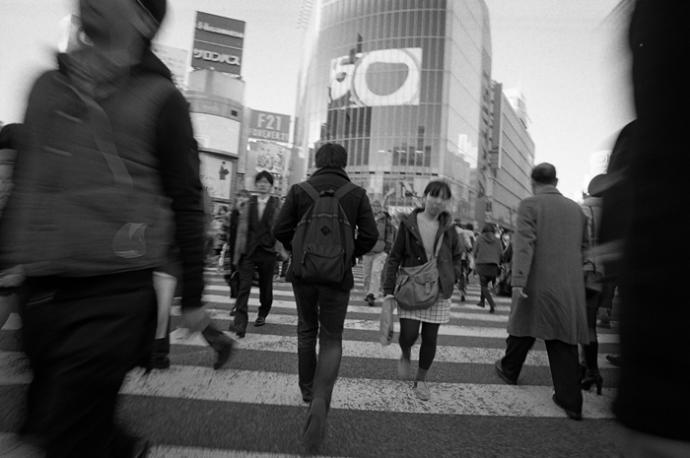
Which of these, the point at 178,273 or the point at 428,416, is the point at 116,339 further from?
the point at 428,416

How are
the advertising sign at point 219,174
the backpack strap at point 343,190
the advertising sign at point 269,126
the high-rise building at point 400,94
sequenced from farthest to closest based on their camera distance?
the high-rise building at point 400,94 → the advertising sign at point 269,126 → the advertising sign at point 219,174 → the backpack strap at point 343,190

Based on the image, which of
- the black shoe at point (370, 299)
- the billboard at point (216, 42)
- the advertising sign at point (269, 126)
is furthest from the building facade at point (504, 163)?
the black shoe at point (370, 299)

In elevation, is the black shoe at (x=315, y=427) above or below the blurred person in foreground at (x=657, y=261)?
below

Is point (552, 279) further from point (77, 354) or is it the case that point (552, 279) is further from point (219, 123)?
point (219, 123)

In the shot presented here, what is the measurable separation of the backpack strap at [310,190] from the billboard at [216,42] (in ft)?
192

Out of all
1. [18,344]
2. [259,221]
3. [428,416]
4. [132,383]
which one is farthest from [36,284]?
[259,221]

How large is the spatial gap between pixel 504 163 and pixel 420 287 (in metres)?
105

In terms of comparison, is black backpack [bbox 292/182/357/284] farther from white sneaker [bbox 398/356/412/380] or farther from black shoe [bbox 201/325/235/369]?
white sneaker [bbox 398/356/412/380]

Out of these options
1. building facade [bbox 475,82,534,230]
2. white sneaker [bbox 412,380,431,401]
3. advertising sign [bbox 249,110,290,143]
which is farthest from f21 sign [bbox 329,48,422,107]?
white sneaker [bbox 412,380,431,401]

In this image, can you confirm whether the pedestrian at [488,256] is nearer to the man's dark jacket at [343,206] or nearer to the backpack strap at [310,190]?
the man's dark jacket at [343,206]

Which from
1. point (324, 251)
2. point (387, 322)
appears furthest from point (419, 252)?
point (324, 251)

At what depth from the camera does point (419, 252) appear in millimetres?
3635

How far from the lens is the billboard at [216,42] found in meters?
54.8

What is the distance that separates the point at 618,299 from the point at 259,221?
15.7 feet
